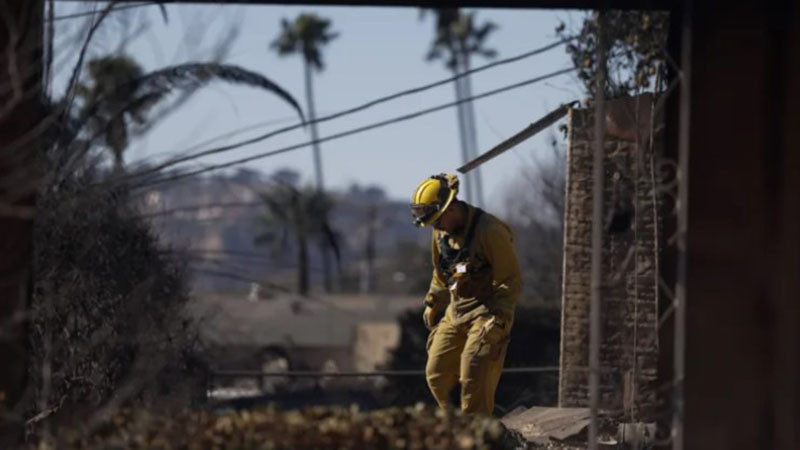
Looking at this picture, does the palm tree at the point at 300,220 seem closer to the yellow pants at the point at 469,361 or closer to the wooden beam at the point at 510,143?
the wooden beam at the point at 510,143

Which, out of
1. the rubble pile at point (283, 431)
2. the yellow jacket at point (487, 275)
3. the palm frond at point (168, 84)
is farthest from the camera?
the palm frond at point (168, 84)

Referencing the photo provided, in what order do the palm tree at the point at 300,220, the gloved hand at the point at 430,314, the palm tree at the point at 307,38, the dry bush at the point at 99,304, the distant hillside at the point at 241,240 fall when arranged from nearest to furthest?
the dry bush at the point at 99,304
the gloved hand at the point at 430,314
the distant hillside at the point at 241,240
the palm tree at the point at 300,220
the palm tree at the point at 307,38

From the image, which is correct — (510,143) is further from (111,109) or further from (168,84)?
(111,109)

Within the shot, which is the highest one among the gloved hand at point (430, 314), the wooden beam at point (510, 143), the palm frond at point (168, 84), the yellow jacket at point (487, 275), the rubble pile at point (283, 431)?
the palm frond at point (168, 84)

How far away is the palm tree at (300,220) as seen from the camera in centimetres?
2626

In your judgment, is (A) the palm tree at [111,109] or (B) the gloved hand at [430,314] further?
(A) the palm tree at [111,109]

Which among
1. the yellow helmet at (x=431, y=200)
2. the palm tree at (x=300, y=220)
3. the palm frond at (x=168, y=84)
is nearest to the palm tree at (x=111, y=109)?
the palm frond at (x=168, y=84)

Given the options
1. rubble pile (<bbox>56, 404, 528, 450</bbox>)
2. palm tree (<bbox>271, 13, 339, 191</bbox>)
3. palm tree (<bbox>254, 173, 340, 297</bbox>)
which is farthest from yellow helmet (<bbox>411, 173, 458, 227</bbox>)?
palm tree (<bbox>271, 13, 339, 191</bbox>)

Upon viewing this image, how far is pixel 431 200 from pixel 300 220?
37.6m

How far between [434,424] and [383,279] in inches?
3524

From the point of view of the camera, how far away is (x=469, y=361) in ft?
37.2

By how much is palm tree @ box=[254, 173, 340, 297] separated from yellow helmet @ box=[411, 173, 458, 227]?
310 inches

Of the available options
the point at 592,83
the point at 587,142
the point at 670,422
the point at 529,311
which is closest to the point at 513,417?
the point at 587,142

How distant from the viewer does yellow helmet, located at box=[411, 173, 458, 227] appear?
449 inches
